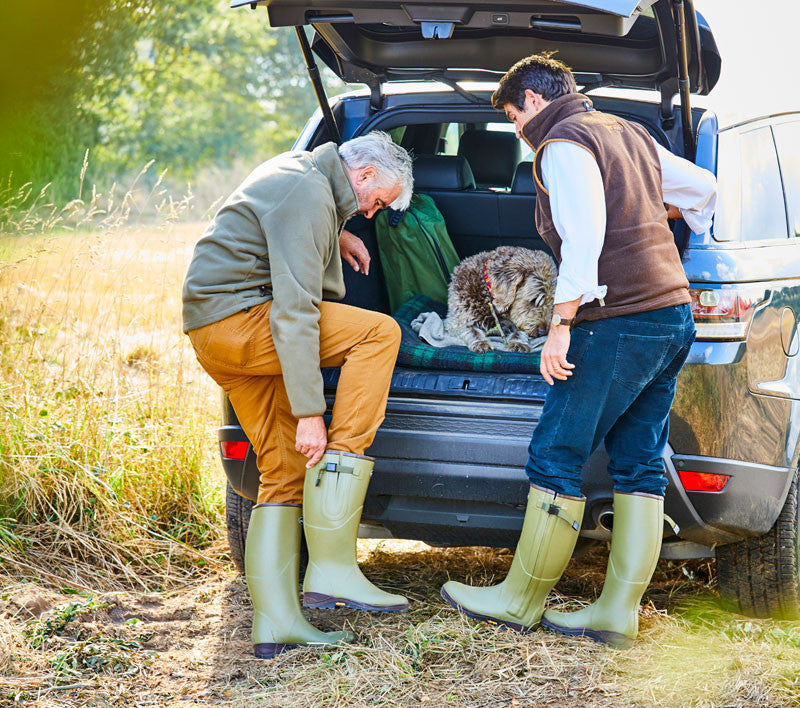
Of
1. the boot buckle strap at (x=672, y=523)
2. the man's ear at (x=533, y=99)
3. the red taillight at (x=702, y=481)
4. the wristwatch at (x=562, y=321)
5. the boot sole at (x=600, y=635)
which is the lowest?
the boot sole at (x=600, y=635)

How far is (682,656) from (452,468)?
999 millimetres

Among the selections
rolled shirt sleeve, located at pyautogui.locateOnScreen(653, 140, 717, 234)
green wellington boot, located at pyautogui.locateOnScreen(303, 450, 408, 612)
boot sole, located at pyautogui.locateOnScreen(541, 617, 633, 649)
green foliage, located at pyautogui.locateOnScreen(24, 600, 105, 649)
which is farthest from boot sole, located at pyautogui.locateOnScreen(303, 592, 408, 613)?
rolled shirt sleeve, located at pyautogui.locateOnScreen(653, 140, 717, 234)

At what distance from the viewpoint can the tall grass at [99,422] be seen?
4.06 meters

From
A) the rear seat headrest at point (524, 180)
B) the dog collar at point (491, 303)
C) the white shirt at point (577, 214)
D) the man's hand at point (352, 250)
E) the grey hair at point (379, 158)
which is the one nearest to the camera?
the white shirt at point (577, 214)

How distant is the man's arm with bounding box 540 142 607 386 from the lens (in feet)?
8.83

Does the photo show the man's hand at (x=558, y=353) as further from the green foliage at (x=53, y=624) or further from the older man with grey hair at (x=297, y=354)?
the green foliage at (x=53, y=624)

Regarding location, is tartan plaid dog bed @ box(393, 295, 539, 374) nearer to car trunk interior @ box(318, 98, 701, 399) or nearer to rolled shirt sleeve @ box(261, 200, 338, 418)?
car trunk interior @ box(318, 98, 701, 399)

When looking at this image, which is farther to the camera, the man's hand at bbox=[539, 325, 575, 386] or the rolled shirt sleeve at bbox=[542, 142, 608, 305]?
the man's hand at bbox=[539, 325, 575, 386]

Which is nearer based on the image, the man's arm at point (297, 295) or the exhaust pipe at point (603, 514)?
the man's arm at point (297, 295)

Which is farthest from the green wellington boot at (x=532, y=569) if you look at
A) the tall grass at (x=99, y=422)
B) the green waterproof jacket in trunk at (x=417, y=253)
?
the green waterproof jacket in trunk at (x=417, y=253)

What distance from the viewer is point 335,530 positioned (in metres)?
3.04

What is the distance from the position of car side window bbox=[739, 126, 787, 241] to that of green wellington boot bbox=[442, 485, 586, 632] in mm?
1138

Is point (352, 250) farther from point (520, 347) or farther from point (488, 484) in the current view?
point (488, 484)

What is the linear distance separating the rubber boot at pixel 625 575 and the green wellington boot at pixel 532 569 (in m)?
0.13
